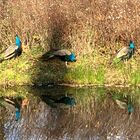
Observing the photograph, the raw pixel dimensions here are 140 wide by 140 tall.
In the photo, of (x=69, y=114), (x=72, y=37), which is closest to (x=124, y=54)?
(x=72, y=37)

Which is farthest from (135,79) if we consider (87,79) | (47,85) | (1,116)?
(1,116)

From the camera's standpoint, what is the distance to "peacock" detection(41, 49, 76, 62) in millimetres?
16781

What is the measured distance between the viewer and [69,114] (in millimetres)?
12945

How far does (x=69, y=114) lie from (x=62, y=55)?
425 centimetres

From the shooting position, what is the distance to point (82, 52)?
1716 cm

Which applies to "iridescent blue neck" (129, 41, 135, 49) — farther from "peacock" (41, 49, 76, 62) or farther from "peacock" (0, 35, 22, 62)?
"peacock" (0, 35, 22, 62)

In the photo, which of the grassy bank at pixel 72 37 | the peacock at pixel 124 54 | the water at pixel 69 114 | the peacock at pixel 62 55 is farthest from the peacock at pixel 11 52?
the peacock at pixel 124 54

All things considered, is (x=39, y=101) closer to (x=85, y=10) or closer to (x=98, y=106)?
(x=98, y=106)

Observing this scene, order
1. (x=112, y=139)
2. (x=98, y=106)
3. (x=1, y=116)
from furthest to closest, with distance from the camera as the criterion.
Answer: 1. (x=98, y=106)
2. (x=1, y=116)
3. (x=112, y=139)

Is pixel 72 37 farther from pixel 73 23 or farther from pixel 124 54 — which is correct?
pixel 124 54

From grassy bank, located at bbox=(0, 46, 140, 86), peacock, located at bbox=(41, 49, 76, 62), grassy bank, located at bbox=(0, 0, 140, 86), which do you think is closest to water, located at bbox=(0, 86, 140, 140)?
grassy bank, located at bbox=(0, 46, 140, 86)

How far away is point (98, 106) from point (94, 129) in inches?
87.9

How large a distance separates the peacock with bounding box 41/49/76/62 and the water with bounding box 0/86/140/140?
1.08 meters

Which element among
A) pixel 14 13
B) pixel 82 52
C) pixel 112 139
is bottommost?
pixel 112 139
